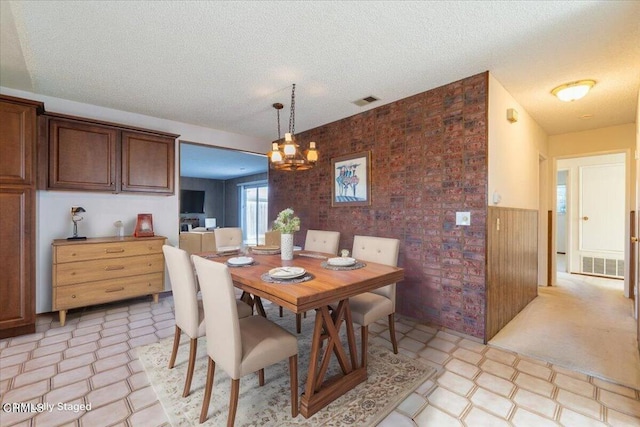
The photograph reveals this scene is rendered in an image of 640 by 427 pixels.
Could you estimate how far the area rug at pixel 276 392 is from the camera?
5.27ft

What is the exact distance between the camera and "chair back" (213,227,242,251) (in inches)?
139

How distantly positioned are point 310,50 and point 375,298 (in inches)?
81.6

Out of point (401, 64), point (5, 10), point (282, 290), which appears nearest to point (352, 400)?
point (282, 290)

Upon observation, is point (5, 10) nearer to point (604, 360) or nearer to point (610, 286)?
point (604, 360)

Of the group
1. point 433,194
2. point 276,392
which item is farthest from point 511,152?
point 276,392

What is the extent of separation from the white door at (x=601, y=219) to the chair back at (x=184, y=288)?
666 centimetres

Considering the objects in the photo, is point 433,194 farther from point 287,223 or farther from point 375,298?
point 287,223

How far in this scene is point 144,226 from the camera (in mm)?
3686

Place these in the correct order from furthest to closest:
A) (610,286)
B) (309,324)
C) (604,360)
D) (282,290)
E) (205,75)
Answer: (610,286) → (309,324) → (205,75) → (604,360) → (282,290)

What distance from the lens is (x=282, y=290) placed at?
157cm

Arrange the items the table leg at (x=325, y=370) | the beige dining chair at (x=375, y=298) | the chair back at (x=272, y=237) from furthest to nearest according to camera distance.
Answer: the chair back at (x=272, y=237) → the beige dining chair at (x=375, y=298) → the table leg at (x=325, y=370)

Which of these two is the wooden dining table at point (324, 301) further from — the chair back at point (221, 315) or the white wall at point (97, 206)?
the white wall at point (97, 206)

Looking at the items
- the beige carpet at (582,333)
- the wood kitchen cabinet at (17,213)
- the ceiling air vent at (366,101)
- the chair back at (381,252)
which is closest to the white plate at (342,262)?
the chair back at (381,252)

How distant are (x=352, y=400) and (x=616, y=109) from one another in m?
4.46
